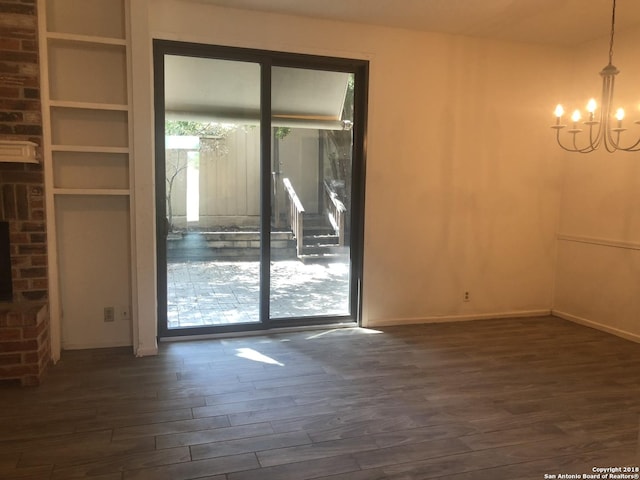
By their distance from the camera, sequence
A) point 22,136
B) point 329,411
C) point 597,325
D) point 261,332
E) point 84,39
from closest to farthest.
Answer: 1. point 329,411
2. point 22,136
3. point 84,39
4. point 261,332
5. point 597,325

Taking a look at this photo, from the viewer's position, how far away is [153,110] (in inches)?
147

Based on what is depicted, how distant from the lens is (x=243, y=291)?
4.37 metres

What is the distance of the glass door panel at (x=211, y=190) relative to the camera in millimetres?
4027

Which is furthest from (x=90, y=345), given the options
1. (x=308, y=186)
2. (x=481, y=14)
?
(x=481, y=14)

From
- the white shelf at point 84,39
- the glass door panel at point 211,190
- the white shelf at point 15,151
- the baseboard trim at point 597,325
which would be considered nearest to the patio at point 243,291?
the glass door panel at point 211,190

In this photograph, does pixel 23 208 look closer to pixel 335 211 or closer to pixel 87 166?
pixel 87 166

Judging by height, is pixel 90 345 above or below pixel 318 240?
below

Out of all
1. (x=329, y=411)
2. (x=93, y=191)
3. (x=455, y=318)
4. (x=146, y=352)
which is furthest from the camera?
(x=455, y=318)

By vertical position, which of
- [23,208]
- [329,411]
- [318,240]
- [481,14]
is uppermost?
[481,14]

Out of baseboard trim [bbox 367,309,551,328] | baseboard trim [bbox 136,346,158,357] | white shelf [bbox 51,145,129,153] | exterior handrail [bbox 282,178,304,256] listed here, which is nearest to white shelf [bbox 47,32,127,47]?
white shelf [bbox 51,145,129,153]

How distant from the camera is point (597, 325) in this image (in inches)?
182

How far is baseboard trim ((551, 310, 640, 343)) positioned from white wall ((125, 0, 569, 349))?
19cm

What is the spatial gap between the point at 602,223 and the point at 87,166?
461 centimetres

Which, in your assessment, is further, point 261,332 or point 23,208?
point 261,332
